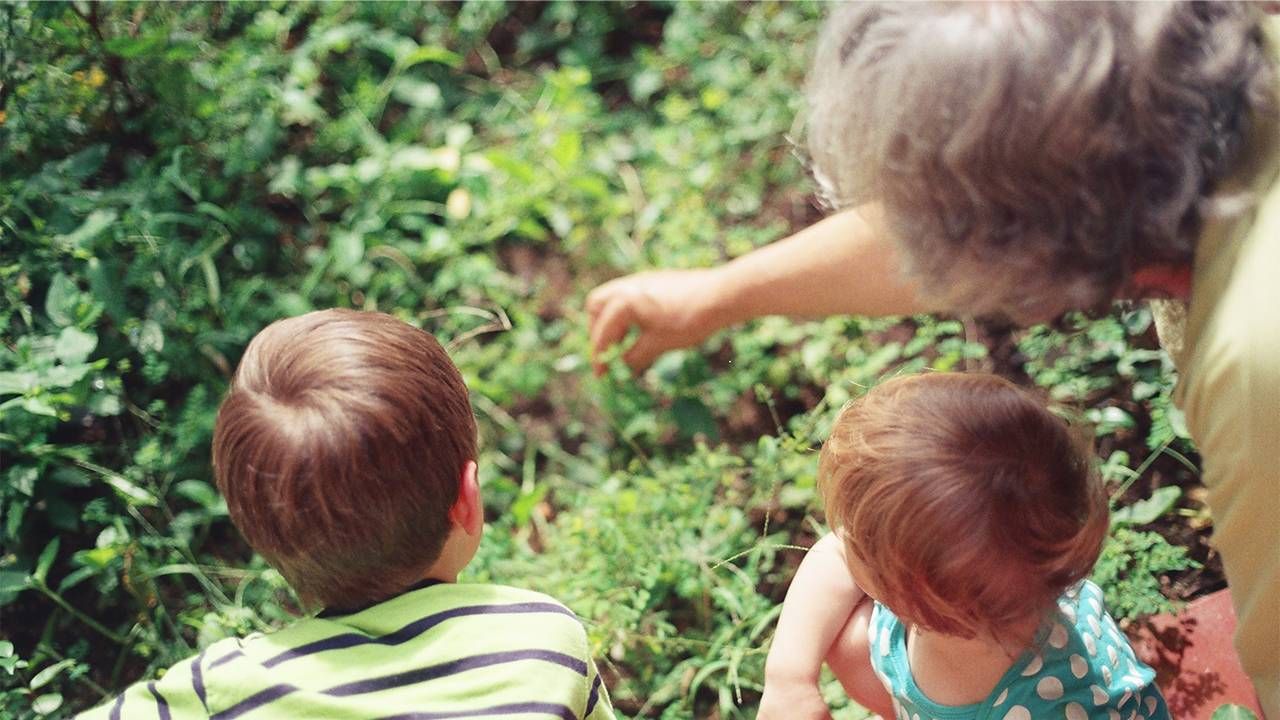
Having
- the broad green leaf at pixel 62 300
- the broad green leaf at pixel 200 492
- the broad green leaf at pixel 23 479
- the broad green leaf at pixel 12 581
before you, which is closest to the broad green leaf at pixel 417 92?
the broad green leaf at pixel 62 300

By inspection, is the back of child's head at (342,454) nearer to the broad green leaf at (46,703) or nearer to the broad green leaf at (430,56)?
the broad green leaf at (46,703)

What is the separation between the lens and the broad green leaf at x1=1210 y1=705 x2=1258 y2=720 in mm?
1390

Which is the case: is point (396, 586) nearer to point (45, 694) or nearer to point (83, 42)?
point (45, 694)

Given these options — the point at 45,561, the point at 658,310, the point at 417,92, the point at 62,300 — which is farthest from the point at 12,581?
the point at 417,92

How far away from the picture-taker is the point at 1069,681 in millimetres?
1262

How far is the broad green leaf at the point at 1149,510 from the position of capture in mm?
1650

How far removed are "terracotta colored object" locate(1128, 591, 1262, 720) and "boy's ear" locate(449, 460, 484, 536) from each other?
40.1 inches

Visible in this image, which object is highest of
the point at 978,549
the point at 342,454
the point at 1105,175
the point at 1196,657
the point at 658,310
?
the point at 1105,175

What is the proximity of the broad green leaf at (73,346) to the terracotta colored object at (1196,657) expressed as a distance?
5.67 ft

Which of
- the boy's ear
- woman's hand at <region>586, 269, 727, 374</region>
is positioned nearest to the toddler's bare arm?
the boy's ear

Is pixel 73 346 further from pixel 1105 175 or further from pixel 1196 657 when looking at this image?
pixel 1196 657

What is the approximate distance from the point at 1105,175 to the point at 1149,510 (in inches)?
32.9

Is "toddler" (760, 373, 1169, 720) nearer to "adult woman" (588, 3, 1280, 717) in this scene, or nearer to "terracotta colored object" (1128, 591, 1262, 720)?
"adult woman" (588, 3, 1280, 717)

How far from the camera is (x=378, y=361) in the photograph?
121cm
